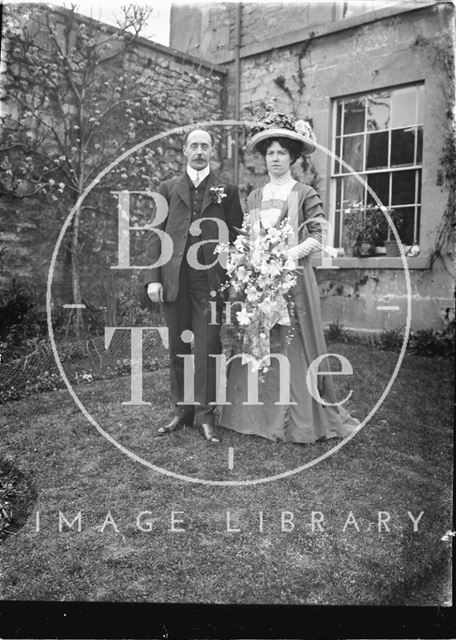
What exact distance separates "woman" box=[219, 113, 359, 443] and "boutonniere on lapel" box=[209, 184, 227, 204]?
27 centimetres

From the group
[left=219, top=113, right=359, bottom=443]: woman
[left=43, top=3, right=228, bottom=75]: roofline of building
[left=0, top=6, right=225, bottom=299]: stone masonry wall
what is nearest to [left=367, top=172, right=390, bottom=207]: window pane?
[left=0, top=6, right=225, bottom=299]: stone masonry wall

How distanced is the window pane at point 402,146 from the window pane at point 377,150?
99 millimetres

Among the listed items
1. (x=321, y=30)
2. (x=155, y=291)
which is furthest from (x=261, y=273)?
(x=321, y=30)

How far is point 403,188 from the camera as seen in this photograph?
6.73 meters

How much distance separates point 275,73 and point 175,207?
166 inches

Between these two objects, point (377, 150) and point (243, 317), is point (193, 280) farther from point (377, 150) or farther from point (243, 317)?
point (377, 150)

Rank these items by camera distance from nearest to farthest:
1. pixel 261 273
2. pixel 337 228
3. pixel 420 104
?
pixel 261 273 < pixel 420 104 < pixel 337 228

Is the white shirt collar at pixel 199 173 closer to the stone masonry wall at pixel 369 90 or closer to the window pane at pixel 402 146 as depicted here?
the stone masonry wall at pixel 369 90

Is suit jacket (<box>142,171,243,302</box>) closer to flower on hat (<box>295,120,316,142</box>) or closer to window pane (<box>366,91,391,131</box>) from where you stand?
flower on hat (<box>295,120,316,142</box>)

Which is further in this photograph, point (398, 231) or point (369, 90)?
point (398, 231)

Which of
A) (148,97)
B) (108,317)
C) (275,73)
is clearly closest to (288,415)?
(108,317)

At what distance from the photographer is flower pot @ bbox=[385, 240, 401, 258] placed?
695 centimetres

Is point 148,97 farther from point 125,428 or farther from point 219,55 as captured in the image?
point 125,428

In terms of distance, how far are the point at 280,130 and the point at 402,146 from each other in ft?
12.0
